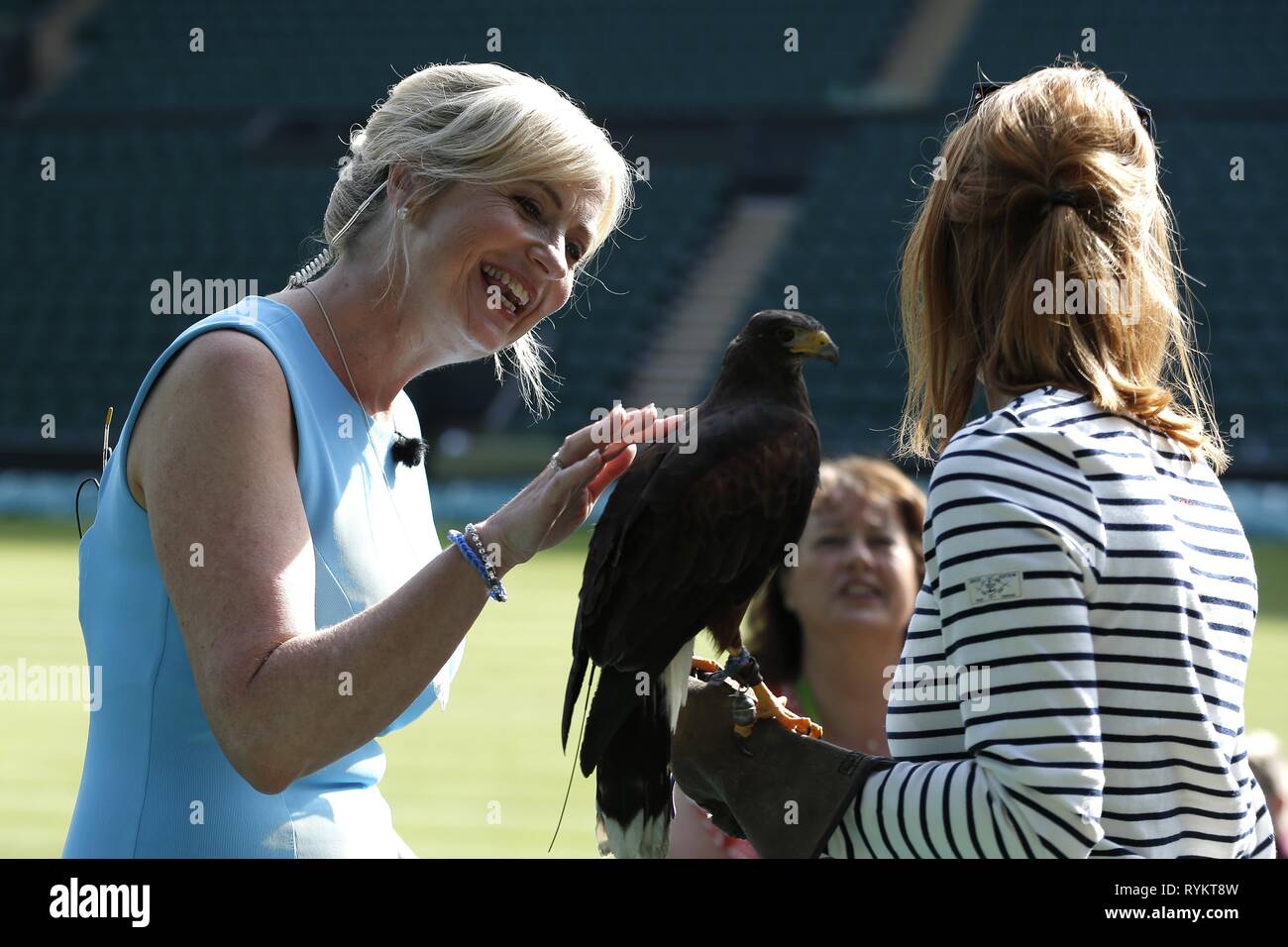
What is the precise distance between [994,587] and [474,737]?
4.42m

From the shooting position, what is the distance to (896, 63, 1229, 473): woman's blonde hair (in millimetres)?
1229

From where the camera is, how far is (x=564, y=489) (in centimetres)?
133

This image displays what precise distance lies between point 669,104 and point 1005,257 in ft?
48.3

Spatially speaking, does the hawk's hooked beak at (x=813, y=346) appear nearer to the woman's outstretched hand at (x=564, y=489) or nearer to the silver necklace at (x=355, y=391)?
the woman's outstretched hand at (x=564, y=489)

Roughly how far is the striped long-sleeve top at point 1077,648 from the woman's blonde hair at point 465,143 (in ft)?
2.02

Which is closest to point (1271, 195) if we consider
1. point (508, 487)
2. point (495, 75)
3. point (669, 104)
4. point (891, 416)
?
point (891, 416)

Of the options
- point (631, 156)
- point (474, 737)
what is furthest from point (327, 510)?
point (631, 156)

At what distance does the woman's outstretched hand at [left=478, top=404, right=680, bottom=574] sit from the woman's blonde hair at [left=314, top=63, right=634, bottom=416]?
33cm
